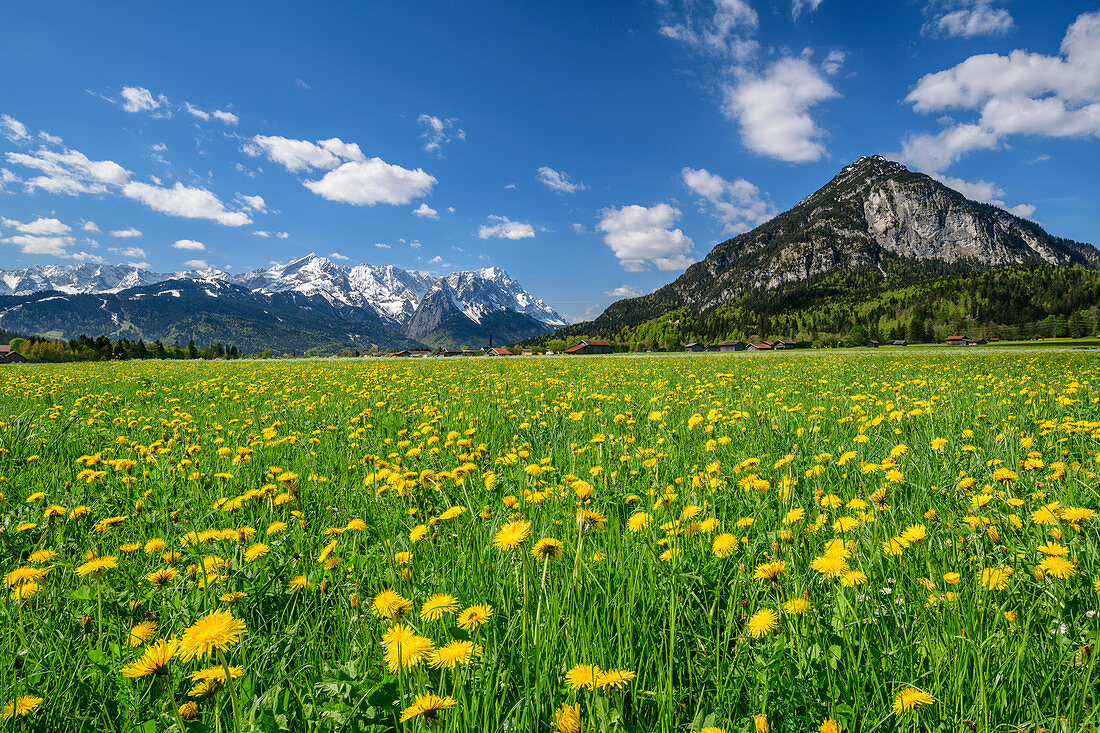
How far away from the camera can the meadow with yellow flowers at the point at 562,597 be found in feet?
4.28

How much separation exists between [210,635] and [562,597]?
113cm

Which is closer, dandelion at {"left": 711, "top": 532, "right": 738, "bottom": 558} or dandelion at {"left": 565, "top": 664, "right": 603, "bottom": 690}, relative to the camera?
dandelion at {"left": 565, "top": 664, "right": 603, "bottom": 690}

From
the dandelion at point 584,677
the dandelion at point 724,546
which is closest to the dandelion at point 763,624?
the dandelion at point 724,546

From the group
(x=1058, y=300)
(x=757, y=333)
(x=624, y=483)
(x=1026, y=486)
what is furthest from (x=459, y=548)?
(x=1058, y=300)

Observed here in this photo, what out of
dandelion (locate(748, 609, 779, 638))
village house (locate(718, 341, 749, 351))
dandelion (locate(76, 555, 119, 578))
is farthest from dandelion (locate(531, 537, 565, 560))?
village house (locate(718, 341, 749, 351))

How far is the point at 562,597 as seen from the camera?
178 cm

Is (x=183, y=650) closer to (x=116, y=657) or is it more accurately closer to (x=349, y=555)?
(x=116, y=657)

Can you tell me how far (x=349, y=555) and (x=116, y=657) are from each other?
0.94 m

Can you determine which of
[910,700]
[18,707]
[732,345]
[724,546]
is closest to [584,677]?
[910,700]

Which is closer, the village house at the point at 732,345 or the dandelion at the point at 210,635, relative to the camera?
the dandelion at the point at 210,635

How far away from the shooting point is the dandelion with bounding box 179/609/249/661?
1178 millimetres

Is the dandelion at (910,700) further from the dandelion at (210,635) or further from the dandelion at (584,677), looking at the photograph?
the dandelion at (210,635)

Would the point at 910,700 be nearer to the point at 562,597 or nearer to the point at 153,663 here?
the point at 562,597

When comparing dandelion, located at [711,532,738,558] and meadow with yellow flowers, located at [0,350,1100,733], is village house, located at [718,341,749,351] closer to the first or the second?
meadow with yellow flowers, located at [0,350,1100,733]
